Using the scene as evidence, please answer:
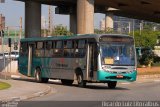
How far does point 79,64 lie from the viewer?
30.0 m

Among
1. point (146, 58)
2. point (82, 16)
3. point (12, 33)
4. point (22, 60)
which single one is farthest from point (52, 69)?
point (12, 33)

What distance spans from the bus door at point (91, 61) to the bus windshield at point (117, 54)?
515 millimetres

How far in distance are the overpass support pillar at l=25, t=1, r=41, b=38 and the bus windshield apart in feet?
120

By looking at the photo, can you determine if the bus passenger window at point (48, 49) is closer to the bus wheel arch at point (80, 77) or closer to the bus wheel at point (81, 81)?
the bus wheel arch at point (80, 77)

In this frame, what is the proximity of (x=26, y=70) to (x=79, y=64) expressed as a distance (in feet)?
28.0

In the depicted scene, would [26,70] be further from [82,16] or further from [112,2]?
[112,2]

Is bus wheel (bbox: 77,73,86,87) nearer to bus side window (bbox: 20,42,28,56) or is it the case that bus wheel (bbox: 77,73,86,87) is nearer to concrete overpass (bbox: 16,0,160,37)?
bus side window (bbox: 20,42,28,56)

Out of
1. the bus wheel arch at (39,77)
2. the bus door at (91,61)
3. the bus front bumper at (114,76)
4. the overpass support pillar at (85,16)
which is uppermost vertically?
the overpass support pillar at (85,16)

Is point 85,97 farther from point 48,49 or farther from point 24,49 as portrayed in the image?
point 24,49

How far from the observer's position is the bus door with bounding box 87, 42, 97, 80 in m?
28.5

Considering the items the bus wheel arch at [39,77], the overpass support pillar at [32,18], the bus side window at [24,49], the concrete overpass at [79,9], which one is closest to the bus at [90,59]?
the bus wheel arch at [39,77]

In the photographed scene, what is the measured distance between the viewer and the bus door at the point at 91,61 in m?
28.5

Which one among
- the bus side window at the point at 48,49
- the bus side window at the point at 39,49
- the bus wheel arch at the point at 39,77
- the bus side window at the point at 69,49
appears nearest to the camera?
the bus side window at the point at 69,49

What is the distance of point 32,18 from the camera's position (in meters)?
64.9
